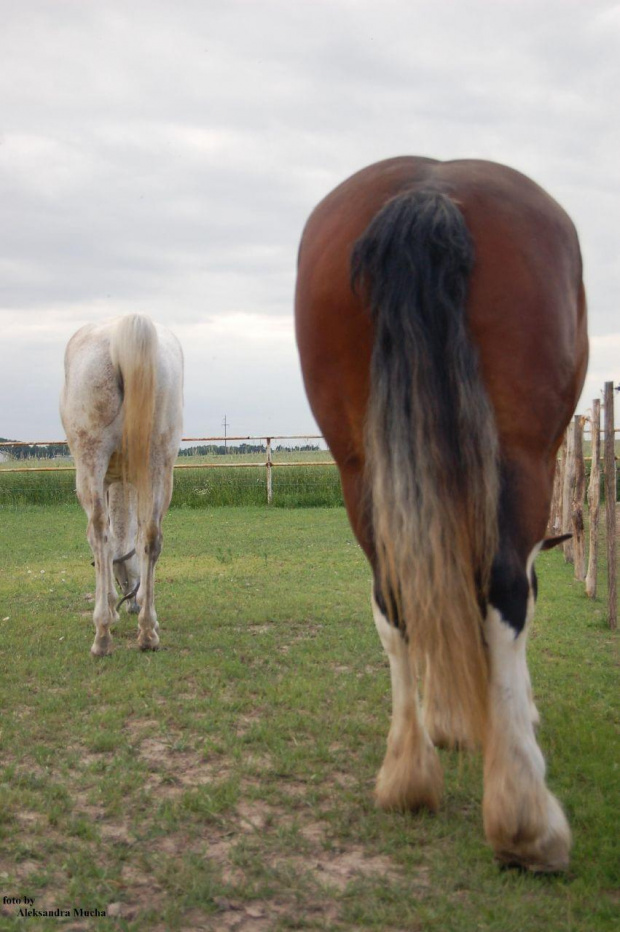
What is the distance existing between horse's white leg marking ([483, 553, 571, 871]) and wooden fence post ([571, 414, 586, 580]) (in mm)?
5766

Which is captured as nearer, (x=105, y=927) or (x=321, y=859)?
(x=105, y=927)

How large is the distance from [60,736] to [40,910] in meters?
1.52

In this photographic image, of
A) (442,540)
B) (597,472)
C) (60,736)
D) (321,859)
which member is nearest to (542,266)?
(442,540)

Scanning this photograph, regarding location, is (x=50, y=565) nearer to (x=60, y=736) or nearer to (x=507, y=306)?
(x=60, y=736)

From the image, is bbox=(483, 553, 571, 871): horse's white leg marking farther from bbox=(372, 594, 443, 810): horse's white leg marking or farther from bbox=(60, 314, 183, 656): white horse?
bbox=(60, 314, 183, 656): white horse

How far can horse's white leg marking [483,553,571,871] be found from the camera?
89.6 inches

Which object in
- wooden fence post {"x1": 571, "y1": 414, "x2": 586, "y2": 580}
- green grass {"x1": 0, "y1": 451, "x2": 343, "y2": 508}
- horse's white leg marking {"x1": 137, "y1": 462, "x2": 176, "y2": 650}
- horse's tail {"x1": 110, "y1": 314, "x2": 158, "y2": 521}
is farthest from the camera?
green grass {"x1": 0, "y1": 451, "x2": 343, "y2": 508}


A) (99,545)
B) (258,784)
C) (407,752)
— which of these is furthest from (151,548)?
(407,752)

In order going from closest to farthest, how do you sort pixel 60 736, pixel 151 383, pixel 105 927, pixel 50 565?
pixel 105 927, pixel 60 736, pixel 151 383, pixel 50 565

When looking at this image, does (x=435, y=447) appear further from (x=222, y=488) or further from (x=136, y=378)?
(x=222, y=488)

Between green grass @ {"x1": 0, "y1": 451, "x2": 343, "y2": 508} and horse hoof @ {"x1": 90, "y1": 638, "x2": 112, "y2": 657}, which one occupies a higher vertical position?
green grass @ {"x1": 0, "y1": 451, "x2": 343, "y2": 508}

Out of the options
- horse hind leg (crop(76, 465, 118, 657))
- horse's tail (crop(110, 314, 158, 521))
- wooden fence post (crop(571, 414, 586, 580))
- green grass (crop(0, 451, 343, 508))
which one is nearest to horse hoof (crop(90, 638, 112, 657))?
horse hind leg (crop(76, 465, 118, 657))

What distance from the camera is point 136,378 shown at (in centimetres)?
488

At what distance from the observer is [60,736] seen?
364 cm
